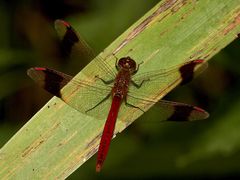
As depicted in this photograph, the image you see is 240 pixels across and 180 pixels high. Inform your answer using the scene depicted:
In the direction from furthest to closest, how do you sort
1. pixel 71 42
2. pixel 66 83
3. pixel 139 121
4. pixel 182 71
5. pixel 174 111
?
pixel 139 121
pixel 71 42
pixel 174 111
pixel 66 83
pixel 182 71

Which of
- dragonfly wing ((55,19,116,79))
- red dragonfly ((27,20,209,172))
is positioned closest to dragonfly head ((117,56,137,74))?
red dragonfly ((27,20,209,172))

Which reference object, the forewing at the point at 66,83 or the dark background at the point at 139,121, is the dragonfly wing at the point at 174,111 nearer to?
the forewing at the point at 66,83

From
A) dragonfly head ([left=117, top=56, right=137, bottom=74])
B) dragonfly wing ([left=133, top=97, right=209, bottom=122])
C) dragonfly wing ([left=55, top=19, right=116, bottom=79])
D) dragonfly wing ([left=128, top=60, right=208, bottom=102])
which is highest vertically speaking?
dragonfly wing ([left=55, top=19, right=116, bottom=79])

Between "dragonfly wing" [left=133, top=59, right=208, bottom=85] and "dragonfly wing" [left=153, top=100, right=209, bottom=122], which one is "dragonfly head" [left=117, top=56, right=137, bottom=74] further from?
"dragonfly wing" [left=153, top=100, right=209, bottom=122]

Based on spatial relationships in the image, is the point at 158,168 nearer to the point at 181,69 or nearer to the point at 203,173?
the point at 203,173

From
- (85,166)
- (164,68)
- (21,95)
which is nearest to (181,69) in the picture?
(164,68)

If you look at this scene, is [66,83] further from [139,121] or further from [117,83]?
[139,121]

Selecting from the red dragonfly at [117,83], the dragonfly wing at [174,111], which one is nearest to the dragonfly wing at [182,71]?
the red dragonfly at [117,83]

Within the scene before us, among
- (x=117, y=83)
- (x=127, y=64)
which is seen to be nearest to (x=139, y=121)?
(x=117, y=83)
